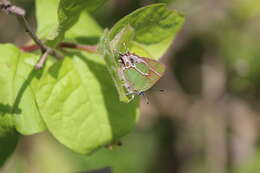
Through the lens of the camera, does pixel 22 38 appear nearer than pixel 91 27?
No

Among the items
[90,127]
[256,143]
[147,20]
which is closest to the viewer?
[147,20]

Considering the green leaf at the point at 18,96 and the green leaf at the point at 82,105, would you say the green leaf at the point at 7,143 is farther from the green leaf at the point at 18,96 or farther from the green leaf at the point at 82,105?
the green leaf at the point at 82,105

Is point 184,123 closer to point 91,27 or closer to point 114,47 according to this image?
point 91,27

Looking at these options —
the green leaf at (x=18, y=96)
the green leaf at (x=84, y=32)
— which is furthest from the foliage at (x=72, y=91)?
the green leaf at (x=84, y=32)

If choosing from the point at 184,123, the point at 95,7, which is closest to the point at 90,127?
the point at 95,7

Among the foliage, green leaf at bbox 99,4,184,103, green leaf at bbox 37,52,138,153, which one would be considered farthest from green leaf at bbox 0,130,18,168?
green leaf at bbox 99,4,184,103

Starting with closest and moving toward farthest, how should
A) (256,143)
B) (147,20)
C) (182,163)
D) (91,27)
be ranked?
1. (147,20)
2. (91,27)
3. (256,143)
4. (182,163)

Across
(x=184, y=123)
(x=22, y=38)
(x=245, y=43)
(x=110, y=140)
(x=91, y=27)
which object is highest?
(x=91, y=27)
